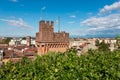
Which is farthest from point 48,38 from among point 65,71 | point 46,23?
point 65,71

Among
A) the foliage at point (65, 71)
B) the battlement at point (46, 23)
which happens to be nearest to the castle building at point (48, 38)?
the battlement at point (46, 23)

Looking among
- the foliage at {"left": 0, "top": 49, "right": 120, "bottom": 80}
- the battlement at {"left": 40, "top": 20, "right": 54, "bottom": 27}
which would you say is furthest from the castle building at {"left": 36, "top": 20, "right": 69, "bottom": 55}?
the foliage at {"left": 0, "top": 49, "right": 120, "bottom": 80}

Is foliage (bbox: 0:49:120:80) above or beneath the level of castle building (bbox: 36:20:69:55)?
beneath

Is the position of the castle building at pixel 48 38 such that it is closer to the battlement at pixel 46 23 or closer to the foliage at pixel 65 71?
the battlement at pixel 46 23

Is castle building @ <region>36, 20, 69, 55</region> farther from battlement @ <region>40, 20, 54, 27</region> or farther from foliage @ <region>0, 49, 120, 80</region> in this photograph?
foliage @ <region>0, 49, 120, 80</region>

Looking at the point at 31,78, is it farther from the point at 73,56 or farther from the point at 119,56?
the point at 119,56

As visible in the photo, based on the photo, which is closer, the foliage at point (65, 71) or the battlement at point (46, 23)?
the foliage at point (65, 71)

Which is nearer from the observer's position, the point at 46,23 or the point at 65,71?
the point at 65,71

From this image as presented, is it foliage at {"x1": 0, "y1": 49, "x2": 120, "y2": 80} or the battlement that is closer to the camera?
foliage at {"x1": 0, "y1": 49, "x2": 120, "y2": 80}

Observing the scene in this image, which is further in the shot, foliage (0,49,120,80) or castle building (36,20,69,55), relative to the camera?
castle building (36,20,69,55)

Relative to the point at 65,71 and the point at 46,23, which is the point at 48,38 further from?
the point at 65,71

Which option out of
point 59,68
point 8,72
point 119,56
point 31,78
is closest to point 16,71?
point 8,72

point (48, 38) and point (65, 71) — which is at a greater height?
point (48, 38)

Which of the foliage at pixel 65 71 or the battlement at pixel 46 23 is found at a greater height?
the battlement at pixel 46 23
